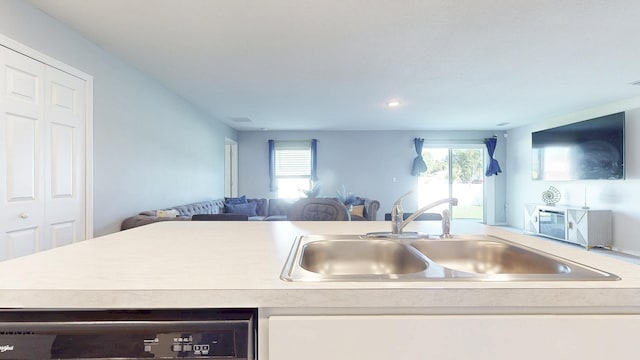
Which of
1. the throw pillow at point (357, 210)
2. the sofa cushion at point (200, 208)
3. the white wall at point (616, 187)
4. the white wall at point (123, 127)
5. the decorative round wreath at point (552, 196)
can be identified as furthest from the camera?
the decorative round wreath at point (552, 196)

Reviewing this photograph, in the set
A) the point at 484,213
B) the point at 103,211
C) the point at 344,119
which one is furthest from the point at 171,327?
the point at 484,213

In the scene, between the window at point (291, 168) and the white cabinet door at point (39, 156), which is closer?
the white cabinet door at point (39, 156)

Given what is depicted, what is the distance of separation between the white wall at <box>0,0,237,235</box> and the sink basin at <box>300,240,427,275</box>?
2.50m

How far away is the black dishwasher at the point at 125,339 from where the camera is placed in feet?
2.13

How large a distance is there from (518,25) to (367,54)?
122 cm

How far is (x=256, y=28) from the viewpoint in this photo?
98.7 inches

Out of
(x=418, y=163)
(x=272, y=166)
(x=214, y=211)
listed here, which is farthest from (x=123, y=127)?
(x=418, y=163)

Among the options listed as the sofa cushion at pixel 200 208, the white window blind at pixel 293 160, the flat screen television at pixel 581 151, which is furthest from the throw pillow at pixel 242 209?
the flat screen television at pixel 581 151

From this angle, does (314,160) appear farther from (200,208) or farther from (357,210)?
(200,208)

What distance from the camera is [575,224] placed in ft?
16.9

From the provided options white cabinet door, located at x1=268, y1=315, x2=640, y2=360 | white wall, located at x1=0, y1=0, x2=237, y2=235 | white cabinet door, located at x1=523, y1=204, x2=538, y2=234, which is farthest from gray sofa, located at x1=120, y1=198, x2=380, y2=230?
white cabinet door, located at x1=523, y1=204, x2=538, y2=234

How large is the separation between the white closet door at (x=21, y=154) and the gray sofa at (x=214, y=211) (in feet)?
2.84

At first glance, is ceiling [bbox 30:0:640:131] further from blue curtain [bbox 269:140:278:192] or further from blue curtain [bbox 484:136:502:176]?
blue curtain [bbox 269:140:278:192]

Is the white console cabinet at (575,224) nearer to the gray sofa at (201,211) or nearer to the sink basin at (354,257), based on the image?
the gray sofa at (201,211)
